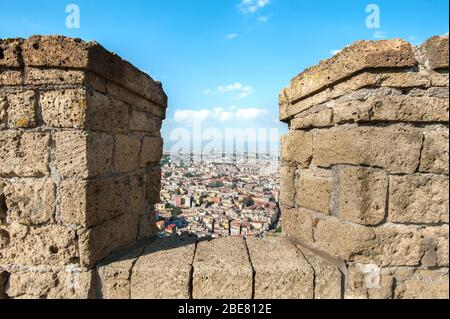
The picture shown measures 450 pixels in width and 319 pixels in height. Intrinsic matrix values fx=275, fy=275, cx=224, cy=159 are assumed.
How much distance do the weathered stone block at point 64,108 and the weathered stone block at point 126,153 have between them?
371 millimetres

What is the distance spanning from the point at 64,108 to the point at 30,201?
73cm

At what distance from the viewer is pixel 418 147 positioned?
188cm

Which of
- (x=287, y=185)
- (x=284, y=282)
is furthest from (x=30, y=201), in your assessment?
(x=287, y=185)

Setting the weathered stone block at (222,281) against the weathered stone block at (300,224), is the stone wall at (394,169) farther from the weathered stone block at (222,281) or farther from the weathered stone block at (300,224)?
the weathered stone block at (222,281)

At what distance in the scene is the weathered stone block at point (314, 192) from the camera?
218cm

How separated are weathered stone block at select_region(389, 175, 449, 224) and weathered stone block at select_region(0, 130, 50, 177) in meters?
2.47

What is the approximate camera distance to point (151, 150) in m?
2.78

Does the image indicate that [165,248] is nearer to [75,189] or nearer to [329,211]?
[75,189]

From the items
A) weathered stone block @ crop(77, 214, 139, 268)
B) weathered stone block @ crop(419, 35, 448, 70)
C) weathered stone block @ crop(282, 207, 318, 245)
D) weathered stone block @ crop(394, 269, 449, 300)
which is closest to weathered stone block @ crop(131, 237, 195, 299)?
weathered stone block @ crop(77, 214, 139, 268)

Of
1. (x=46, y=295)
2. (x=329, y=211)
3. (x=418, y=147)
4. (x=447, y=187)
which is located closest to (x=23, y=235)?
(x=46, y=295)

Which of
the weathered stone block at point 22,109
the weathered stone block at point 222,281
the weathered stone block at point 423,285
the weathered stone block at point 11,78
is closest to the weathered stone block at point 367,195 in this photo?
the weathered stone block at point 423,285

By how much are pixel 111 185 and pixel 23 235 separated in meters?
0.70

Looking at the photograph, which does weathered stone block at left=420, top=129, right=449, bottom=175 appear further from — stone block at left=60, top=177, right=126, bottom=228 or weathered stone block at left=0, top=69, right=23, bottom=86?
weathered stone block at left=0, top=69, right=23, bottom=86

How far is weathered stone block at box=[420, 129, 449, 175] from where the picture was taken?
1881mm
